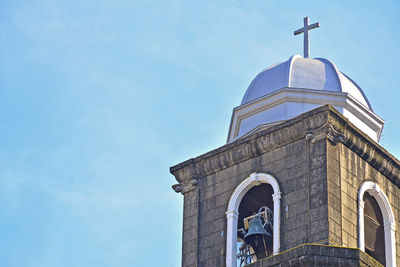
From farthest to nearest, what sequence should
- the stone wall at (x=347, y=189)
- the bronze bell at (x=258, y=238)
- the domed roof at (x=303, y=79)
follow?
the domed roof at (x=303, y=79) < the bronze bell at (x=258, y=238) < the stone wall at (x=347, y=189)

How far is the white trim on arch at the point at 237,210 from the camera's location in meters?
37.9

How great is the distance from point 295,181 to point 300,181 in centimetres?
18

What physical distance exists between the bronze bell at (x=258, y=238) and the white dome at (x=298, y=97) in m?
3.45

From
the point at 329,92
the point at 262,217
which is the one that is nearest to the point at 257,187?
the point at 262,217

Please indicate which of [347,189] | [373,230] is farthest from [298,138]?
[373,230]

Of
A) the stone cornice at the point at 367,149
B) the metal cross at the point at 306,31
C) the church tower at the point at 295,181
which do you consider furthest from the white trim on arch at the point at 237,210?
the metal cross at the point at 306,31

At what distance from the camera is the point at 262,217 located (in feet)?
128

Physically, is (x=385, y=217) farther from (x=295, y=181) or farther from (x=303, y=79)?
(x=303, y=79)

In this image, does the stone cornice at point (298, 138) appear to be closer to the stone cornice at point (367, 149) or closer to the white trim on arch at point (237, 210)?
the stone cornice at point (367, 149)

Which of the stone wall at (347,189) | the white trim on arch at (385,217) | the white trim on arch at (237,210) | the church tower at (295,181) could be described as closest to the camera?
the stone wall at (347,189)

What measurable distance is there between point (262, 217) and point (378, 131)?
5.28 metres

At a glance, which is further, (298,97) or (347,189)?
(298,97)

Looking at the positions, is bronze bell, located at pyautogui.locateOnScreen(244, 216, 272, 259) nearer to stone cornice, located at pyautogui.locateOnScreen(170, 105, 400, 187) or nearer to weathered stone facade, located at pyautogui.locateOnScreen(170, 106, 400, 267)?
weathered stone facade, located at pyautogui.locateOnScreen(170, 106, 400, 267)

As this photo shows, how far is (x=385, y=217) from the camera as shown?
130 ft
